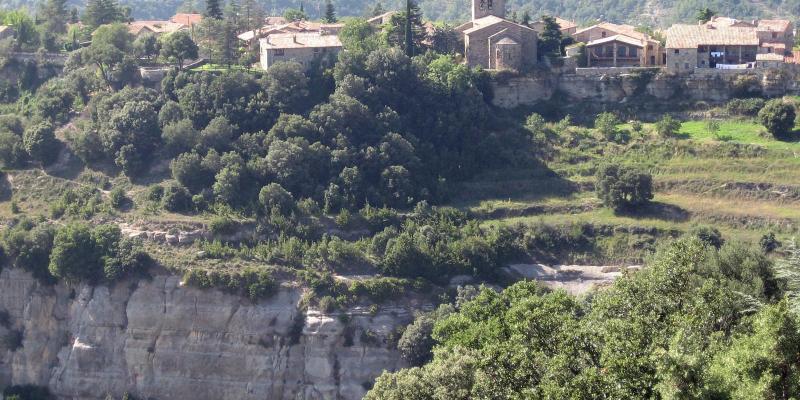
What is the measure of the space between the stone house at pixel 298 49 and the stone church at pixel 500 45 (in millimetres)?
8135

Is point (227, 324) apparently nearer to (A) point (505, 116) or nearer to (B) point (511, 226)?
(B) point (511, 226)

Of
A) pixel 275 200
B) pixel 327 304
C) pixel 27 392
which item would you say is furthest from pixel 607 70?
pixel 27 392

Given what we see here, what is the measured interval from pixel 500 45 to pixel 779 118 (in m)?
16.8

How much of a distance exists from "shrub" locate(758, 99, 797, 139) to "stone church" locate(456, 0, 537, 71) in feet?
48.9

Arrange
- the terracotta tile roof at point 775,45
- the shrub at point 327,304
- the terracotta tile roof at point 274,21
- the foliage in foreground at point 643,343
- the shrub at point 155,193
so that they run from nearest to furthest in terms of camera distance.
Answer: the foliage in foreground at point 643,343 < the shrub at point 327,304 < the shrub at point 155,193 < the terracotta tile roof at point 775,45 < the terracotta tile roof at point 274,21

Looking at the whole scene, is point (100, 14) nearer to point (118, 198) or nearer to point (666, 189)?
Answer: point (118, 198)

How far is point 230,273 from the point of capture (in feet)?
192

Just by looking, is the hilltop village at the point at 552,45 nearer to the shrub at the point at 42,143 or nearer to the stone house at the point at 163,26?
the stone house at the point at 163,26

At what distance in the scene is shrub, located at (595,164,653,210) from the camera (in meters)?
61.1

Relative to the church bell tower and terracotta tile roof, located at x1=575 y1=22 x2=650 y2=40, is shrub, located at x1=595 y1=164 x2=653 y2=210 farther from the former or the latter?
the church bell tower

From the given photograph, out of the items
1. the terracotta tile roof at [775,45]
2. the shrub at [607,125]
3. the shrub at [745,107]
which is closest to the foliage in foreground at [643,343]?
the shrub at [607,125]

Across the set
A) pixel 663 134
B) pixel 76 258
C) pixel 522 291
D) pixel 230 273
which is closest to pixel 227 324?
pixel 230 273

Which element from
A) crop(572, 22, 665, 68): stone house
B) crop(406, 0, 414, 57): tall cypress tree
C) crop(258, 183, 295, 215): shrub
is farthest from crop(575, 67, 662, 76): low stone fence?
crop(258, 183, 295, 215): shrub

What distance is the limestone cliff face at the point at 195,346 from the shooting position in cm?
5647
